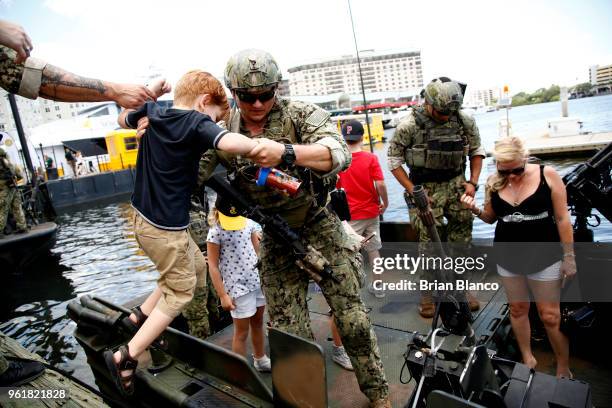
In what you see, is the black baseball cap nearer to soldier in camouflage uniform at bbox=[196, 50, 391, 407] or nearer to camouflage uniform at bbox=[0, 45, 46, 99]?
soldier in camouflage uniform at bbox=[196, 50, 391, 407]

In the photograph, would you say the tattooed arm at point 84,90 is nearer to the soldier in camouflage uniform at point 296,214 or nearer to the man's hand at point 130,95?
the man's hand at point 130,95

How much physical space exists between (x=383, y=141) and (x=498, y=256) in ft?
139

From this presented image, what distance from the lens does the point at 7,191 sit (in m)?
9.21

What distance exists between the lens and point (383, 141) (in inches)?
1754

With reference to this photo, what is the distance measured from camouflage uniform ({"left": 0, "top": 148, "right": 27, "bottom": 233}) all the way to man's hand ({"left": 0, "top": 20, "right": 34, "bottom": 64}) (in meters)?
7.95

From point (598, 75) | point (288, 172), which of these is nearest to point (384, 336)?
point (288, 172)

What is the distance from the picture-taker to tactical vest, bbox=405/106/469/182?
408 centimetres

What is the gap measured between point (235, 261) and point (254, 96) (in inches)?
60.2

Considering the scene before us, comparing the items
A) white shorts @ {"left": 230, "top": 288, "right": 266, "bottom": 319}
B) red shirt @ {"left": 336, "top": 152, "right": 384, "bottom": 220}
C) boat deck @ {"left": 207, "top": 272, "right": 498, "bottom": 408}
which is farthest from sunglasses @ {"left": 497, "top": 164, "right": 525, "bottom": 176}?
white shorts @ {"left": 230, "top": 288, "right": 266, "bottom": 319}

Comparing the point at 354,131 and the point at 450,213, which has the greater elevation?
the point at 354,131

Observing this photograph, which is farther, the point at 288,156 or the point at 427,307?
the point at 427,307

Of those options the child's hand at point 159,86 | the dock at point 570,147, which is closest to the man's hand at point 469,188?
the child's hand at point 159,86

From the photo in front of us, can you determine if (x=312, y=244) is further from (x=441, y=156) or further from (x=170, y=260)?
(x=441, y=156)

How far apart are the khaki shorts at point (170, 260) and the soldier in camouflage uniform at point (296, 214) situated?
451 millimetres
